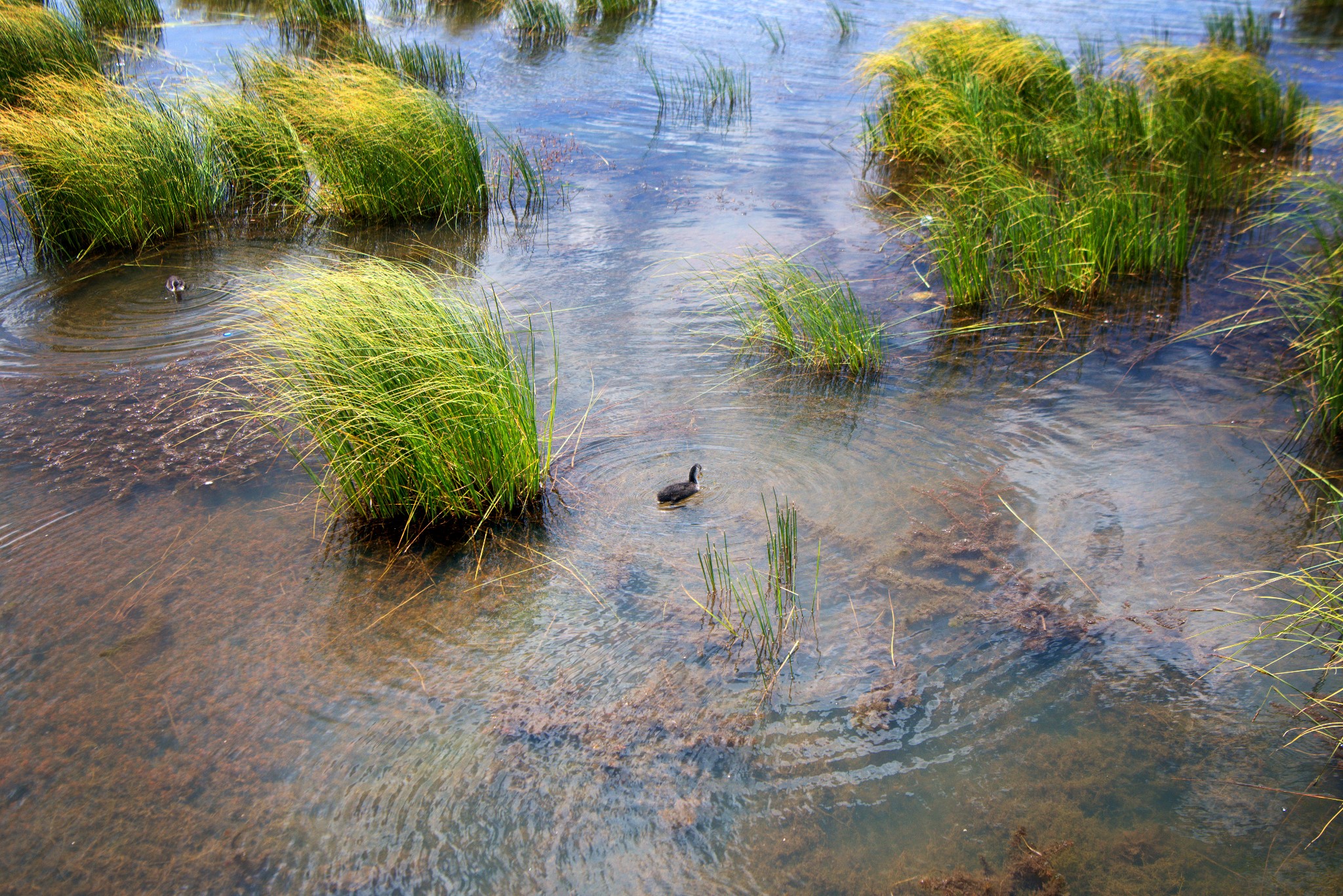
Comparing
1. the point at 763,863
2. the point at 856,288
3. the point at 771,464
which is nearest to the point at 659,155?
the point at 856,288

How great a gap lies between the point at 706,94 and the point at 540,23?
15.9 ft

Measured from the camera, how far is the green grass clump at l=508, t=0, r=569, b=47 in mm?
14742

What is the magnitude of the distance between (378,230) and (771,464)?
5.22 meters

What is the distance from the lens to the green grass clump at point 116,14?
15.1 meters

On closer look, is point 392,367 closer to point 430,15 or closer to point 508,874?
point 508,874

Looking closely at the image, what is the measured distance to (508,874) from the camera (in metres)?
3.12

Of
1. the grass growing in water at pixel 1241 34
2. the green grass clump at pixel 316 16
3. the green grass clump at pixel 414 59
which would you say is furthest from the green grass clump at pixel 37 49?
the grass growing in water at pixel 1241 34

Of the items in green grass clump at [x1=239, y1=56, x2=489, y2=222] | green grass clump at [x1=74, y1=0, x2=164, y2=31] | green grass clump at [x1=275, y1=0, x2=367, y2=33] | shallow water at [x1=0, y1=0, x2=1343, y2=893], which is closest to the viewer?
shallow water at [x1=0, y1=0, x2=1343, y2=893]

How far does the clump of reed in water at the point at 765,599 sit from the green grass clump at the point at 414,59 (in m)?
9.51

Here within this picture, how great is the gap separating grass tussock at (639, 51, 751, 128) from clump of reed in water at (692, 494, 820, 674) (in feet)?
26.5

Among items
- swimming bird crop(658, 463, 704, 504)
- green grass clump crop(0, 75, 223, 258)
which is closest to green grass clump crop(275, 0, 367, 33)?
green grass clump crop(0, 75, 223, 258)

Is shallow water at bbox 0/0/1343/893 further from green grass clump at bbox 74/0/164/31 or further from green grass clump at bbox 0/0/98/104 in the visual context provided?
green grass clump at bbox 74/0/164/31

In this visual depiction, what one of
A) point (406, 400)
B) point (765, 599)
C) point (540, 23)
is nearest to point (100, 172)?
point (406, 400)

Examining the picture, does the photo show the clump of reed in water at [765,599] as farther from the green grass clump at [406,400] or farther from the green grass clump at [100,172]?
the green grass clump at [100,172]
